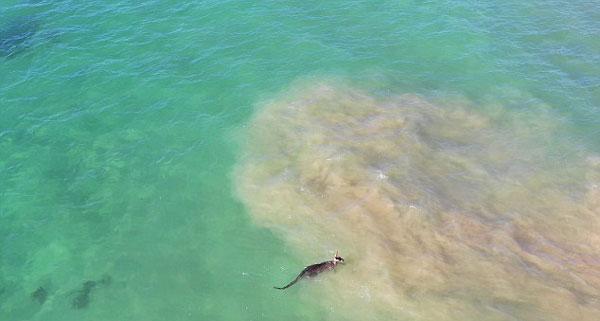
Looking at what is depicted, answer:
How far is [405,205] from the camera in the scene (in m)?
23.8

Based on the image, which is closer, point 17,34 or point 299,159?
point 299,159

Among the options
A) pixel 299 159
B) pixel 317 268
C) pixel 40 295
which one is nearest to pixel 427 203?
pixel 317 268

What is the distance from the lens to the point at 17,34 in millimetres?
37594

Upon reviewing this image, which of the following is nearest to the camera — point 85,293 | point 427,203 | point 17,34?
point 85,293

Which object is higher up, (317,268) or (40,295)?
(317,268)

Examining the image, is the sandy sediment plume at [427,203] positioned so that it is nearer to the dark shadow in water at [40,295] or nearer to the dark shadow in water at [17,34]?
the dark shadow in water at [40,295]

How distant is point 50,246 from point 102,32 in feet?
66.0

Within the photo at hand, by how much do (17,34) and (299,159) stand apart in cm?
2645

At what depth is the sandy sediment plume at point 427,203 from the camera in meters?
20.4

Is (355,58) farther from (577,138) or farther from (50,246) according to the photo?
(50,246)

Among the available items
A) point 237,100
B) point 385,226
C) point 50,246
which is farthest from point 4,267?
point 385,226

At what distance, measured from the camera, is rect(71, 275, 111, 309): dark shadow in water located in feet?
69.8

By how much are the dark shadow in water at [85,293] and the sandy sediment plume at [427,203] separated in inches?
300

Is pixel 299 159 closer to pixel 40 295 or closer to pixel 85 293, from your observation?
pixel 85 293
